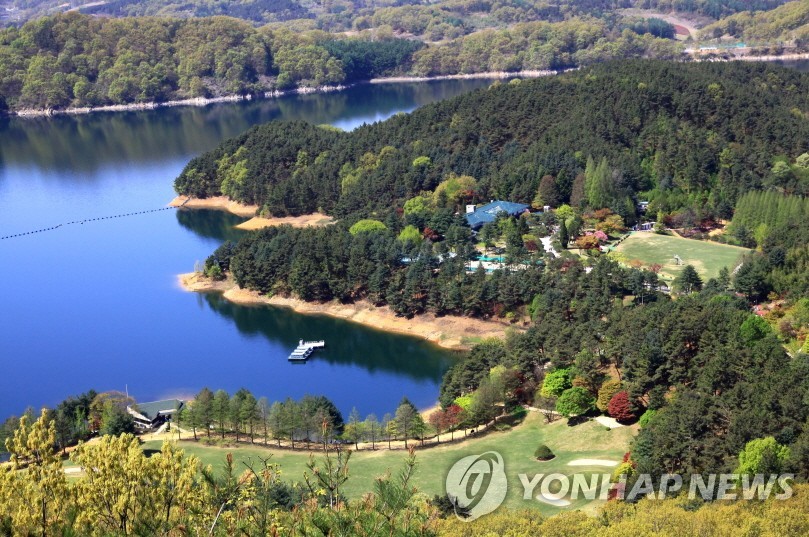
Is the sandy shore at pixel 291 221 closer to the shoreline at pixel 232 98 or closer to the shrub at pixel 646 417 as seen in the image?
the shrub at pixel 646 417

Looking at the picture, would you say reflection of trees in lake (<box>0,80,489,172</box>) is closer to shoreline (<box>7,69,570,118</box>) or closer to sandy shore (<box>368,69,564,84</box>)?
shoreline (<box>7,69,570,118</box>)

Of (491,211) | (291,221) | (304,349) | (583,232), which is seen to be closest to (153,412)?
(304,349)

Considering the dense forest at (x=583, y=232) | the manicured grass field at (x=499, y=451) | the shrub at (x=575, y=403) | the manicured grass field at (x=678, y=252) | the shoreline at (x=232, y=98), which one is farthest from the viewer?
the shoreline at (x=232, y=98)

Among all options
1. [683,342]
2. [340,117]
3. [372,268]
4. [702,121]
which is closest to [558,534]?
[683,342]

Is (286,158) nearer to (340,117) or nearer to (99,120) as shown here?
(340,117)

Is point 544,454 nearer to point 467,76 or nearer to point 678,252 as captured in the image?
point 678,252

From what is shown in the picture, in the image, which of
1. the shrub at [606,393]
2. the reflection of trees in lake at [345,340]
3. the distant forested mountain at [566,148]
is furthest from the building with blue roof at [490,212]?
the shrub at [606,393]

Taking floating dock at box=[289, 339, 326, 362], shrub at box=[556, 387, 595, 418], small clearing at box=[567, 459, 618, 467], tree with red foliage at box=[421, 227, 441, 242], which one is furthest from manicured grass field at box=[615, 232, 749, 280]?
small clearing at box=[567, 459, 618, 467]
